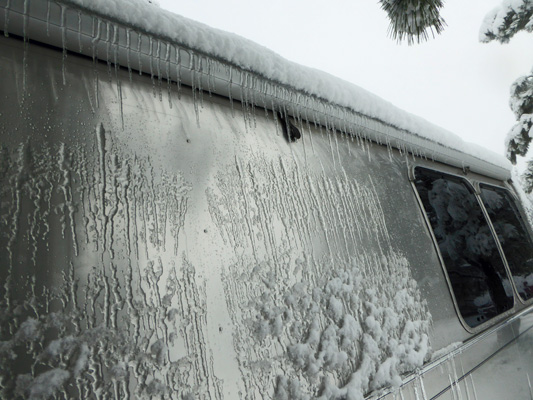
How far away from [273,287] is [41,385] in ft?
1.89

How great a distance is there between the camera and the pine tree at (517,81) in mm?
8172

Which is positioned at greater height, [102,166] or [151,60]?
[151,60]

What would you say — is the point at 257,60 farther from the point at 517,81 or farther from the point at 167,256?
the point at 517,81

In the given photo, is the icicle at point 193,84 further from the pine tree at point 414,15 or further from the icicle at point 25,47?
the pine tree at point 414,15

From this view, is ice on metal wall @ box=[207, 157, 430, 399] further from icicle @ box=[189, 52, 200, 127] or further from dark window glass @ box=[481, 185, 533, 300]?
dark window glass @ box=[481, 185, 533, 300]

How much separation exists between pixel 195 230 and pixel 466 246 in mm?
1714

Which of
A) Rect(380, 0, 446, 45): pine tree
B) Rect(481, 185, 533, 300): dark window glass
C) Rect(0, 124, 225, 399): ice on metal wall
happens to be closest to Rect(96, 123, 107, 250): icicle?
Rect(0, 124, 225, 399): ice on metal wall

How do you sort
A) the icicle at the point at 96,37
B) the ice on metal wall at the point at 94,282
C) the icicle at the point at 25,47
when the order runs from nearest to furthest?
the ice on metal wall at the point at 94,282
the icicle at the point at 25,47
the icicle at the point at 96,37

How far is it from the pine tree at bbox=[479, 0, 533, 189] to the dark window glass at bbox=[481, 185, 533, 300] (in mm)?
6474

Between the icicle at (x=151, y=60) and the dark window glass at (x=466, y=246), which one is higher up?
the icicle at (x=151, y=60)

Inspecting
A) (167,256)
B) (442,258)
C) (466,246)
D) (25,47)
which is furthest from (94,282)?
(466,246)

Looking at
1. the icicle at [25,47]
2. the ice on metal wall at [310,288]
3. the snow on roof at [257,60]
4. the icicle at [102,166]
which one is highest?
the snow on roof at [257,60]

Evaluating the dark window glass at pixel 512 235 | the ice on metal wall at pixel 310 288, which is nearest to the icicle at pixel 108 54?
the ice on metal wall at pixel 310 288

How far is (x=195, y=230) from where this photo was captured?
1006 mm
